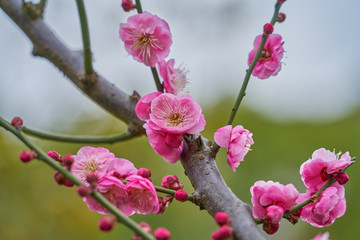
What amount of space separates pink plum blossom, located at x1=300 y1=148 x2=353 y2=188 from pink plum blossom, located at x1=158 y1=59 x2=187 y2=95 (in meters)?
0.35

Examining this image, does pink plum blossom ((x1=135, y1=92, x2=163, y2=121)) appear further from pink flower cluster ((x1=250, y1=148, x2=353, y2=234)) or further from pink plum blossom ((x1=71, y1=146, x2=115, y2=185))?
pink flower cluster ((x1=250, y1=148, x2=353, y2=234))

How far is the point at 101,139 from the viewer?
120 centimetres

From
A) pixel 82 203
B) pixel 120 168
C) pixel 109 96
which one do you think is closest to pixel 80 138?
pixel 109 96

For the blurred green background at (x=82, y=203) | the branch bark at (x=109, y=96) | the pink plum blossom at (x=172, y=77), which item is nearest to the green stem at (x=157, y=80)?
the pink plum blossom at (x=172, y=77)

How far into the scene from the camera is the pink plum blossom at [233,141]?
0.94 metres

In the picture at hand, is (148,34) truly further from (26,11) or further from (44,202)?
(44,202)

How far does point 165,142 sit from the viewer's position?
927 millimetres

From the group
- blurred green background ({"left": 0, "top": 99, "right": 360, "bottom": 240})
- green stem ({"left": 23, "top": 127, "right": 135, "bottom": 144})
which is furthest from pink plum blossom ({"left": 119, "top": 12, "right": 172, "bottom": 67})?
blurred green background ({"left": 0, "top": 99, "right": 360, "bottom": 240})

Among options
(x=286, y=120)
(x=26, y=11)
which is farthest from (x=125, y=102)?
(x=286, y=120)

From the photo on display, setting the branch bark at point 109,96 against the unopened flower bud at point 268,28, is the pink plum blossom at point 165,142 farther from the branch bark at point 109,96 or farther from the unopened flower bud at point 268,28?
the unopened flower bud at point 268,28

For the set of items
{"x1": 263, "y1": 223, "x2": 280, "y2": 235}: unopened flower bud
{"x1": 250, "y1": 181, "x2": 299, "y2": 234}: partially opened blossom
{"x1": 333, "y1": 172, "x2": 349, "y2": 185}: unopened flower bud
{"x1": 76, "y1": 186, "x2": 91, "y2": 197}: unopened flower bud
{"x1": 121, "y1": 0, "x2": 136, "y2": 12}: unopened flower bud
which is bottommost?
{"x1": 263, "y1": 223, "x2": 280, "y2": 235}: unopened flower bud

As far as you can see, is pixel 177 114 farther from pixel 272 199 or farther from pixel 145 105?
pixel 272 199

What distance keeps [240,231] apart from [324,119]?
29.7 feet

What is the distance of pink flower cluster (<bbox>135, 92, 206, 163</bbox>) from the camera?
92 centimetres
